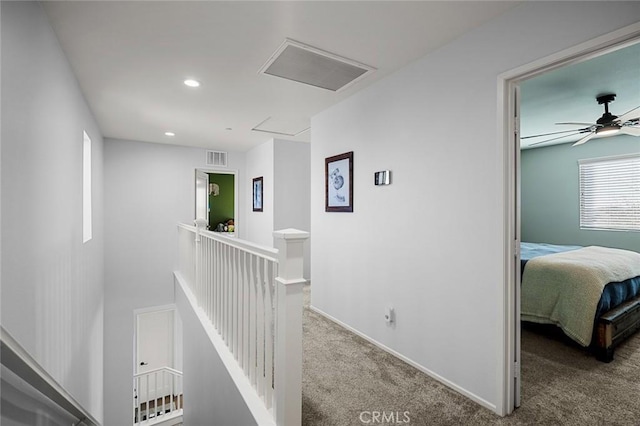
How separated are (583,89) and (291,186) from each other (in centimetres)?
385

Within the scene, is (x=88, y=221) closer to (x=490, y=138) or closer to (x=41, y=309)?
(x=41, y=309)

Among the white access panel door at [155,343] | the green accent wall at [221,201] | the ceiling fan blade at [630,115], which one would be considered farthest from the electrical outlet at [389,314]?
the green accent wall at [221,201]

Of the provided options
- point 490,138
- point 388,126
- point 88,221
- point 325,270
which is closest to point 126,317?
point 88,221

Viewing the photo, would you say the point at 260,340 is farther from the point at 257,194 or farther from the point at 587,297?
the point at 257,194

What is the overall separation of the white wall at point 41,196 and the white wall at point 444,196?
7.67ft

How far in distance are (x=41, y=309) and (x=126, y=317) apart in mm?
3797

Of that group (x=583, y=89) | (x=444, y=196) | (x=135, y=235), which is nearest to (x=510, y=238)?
(x=444, y=196)

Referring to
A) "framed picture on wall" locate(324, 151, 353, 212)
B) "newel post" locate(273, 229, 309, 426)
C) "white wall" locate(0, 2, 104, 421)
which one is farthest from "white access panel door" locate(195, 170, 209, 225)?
"newel post" locate(273, 229, 309, 426)

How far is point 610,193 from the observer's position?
480cm

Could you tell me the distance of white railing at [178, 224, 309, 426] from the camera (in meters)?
1.42

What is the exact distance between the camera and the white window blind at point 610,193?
4609mm

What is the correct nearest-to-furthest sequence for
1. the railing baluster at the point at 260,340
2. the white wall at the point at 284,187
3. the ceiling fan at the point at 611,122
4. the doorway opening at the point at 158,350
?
the railing baluster at the point at 260,340 < the ceiling fan at the point at 611,122 < the white wall at the point at 284,187 < the doorway opening at the point at 158,350

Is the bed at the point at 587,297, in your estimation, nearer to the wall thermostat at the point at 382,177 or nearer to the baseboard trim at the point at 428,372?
the baseboard trim at the point at 428,372

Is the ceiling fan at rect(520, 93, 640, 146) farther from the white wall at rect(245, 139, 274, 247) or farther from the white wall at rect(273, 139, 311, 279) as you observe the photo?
the white wall at rect(245, 139, 274, 247)
